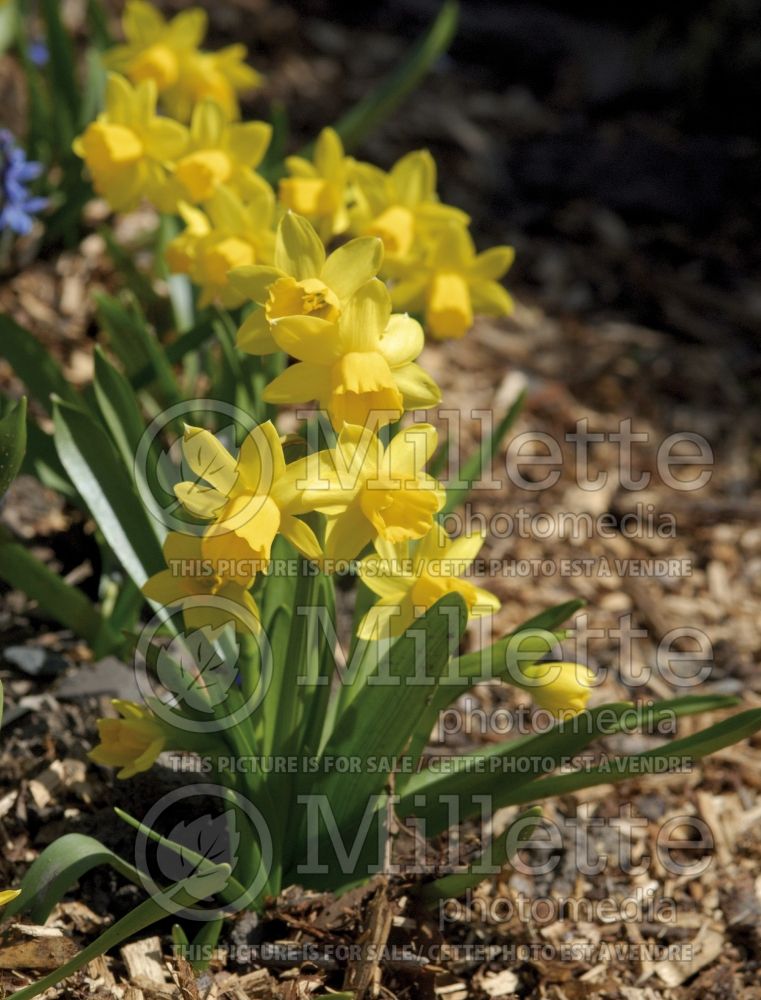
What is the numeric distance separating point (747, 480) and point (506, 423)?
109 cm

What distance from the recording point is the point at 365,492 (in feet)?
4.43

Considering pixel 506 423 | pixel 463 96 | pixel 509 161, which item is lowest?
pixel 506 423

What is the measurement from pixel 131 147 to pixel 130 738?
1.11 metres

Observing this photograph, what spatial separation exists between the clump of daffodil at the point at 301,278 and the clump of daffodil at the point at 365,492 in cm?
20

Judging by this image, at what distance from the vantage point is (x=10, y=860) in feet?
5.64

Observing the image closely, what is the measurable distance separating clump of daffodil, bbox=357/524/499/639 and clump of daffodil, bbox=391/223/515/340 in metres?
0.56

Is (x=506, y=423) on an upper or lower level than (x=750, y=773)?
upper

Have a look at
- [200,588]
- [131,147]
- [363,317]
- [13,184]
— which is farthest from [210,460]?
[13,184]

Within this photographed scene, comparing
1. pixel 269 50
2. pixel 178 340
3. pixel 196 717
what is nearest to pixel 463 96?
pixel 269 50

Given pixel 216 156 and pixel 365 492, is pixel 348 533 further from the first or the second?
pixel 216 156

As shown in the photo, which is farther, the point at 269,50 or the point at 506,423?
the point at 269,50

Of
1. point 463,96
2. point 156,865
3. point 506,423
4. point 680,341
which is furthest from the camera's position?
point 463,96

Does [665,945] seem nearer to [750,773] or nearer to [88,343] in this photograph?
[750,773]

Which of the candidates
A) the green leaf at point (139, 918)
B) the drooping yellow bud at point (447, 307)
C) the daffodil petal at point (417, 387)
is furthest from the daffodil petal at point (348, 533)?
the drooping yellow bud at point (447, 307)
